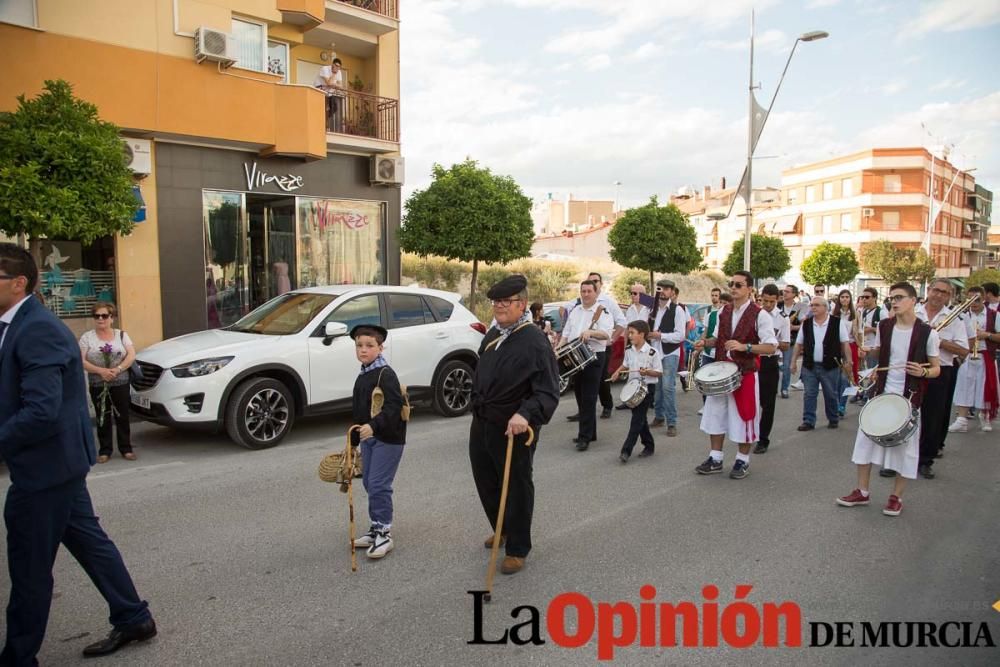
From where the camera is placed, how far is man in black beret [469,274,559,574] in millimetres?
4527

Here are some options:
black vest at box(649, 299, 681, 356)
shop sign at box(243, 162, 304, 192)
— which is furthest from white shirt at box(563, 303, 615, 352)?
shop sign at box(243, 162, 304, 192)

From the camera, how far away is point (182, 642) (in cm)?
364

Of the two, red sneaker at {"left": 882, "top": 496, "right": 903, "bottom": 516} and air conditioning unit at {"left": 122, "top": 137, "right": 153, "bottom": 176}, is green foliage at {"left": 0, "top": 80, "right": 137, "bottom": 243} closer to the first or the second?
air conditioning unit at {"left": 122, "top": 137, "right": 153, "bottom": 176}

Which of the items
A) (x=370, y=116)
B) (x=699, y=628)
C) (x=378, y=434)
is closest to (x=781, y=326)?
(x=699, y=628)

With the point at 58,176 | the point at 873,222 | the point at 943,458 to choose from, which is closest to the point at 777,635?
the point at 943,458

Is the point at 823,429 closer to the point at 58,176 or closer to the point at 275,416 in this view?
the point at 275,416

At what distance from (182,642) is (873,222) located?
7155cm

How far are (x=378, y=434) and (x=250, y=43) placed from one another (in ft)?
44.6

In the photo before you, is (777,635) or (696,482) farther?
(696,482)

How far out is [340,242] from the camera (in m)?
17.5

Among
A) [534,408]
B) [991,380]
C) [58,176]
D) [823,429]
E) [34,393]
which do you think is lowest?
[823,429]

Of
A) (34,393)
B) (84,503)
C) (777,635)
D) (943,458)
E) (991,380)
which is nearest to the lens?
(34,393)

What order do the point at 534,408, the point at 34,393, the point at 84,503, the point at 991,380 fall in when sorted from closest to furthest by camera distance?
the point at 34,393
the point at 84,503
the point at 534,408
the point at 991,380

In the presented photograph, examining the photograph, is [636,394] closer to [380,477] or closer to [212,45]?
[380,477]
